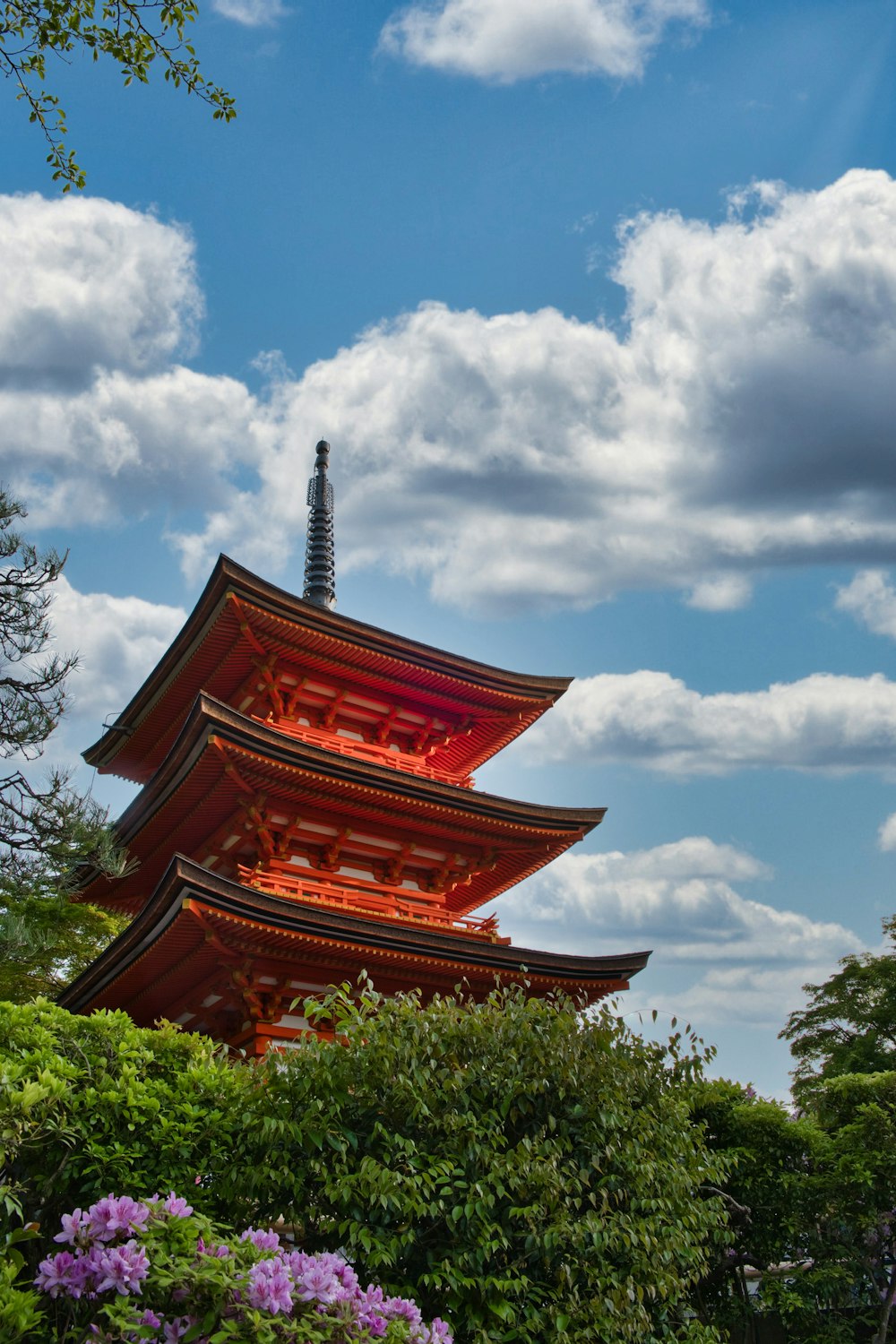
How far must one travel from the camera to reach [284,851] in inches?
701

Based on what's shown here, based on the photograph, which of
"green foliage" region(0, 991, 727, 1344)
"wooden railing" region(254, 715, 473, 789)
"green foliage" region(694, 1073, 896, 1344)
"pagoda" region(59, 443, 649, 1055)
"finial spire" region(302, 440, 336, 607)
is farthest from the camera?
"finial spire" region(302, 440, 336, 607)

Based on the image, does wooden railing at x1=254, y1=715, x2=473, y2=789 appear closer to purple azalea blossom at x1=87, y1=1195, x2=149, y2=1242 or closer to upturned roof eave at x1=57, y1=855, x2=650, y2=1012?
upturned roof eave at x1=57, y1=855, x2=650, y2=1012

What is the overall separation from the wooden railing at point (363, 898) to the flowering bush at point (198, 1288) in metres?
9.14

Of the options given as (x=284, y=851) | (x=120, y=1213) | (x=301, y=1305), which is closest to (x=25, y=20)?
(x=120, y=1213)

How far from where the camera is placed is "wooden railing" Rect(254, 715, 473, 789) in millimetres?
19359

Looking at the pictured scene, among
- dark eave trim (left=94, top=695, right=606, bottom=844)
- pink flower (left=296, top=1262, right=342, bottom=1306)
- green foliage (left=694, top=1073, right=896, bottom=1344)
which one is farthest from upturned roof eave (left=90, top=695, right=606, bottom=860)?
pink flower (left=296, top=1262, right=342, bottom=1306)

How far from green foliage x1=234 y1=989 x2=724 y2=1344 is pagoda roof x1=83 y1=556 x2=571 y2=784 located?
31.3 ft

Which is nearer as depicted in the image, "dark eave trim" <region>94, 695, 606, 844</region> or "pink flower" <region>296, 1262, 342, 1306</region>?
"pink flower" <region>296, 1262, 342, 1306</region>

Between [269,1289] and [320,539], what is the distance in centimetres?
1952

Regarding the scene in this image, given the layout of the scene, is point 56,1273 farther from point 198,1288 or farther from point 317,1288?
point 317,1288

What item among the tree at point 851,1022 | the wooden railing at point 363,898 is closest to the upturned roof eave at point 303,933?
the wooden railing at point 363,898

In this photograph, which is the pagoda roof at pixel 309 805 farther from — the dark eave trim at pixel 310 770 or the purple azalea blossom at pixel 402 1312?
the purple azalea blossom at pixel 402 1312

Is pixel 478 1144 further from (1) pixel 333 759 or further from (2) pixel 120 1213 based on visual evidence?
(1) pixel 333 759

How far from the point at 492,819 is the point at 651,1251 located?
9.90 metres
